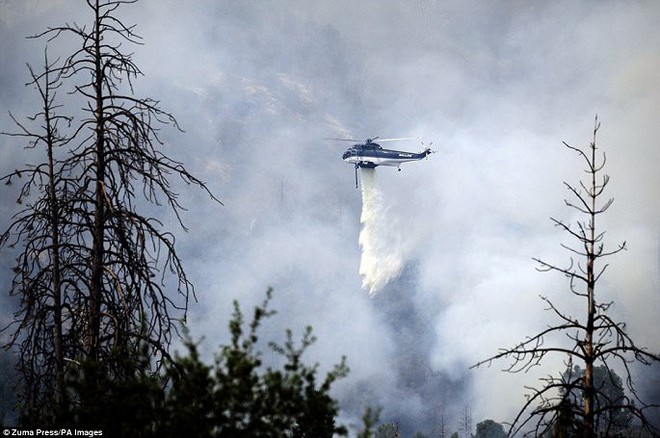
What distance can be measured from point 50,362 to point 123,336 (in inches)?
98.4

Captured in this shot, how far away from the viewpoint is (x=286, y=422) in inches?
686

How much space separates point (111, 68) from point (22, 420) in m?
9.53

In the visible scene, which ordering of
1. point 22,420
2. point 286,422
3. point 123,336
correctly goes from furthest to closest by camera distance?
point 123,336
point 22,420
point 286,422

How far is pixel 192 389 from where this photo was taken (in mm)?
16125

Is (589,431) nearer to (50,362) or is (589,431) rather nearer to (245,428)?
(245,428)

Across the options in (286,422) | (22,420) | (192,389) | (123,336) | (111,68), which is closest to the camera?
(192,389)

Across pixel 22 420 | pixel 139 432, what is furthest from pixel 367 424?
pixel 22 420

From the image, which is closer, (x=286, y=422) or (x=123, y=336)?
(x=286, y=422)

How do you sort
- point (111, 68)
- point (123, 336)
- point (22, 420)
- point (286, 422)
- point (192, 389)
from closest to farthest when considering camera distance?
point (192, 389), point (286, 422), point (22, 420), point (123, 336), point (111, 68)

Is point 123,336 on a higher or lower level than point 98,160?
lower

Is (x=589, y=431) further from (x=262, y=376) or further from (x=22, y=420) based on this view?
(x=22, y=420)

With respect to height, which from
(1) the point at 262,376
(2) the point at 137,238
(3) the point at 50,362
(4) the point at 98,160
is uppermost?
(4) the point at 98,160

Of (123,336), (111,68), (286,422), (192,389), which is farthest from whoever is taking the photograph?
(111,68)

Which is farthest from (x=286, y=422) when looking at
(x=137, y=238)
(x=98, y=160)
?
(x=98, y=160)
